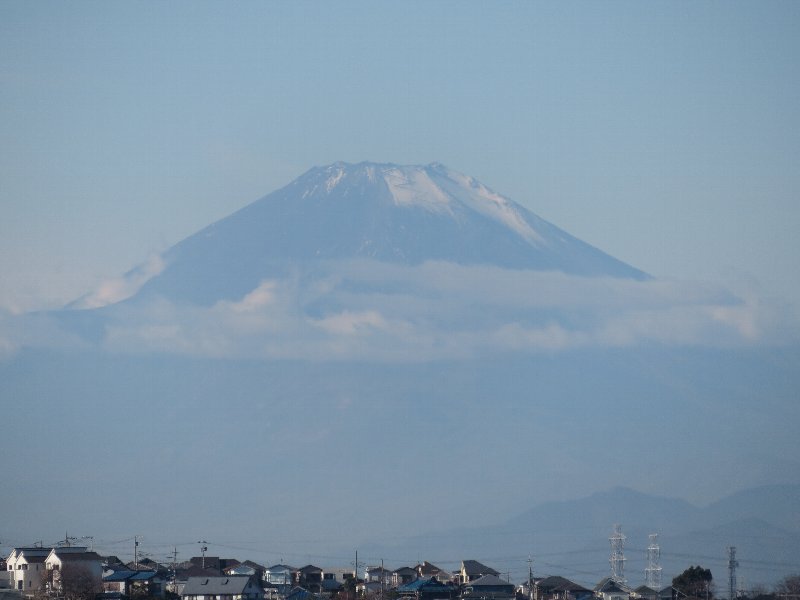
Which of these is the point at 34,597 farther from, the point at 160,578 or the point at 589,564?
the point at 589,564

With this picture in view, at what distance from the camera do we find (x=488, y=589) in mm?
79562

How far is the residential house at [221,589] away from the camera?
71.1m

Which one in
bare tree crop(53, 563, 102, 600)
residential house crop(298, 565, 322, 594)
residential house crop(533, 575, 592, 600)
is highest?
bare tree crop(53, 563, 102, 600)

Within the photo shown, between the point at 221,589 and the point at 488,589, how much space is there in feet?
52.9

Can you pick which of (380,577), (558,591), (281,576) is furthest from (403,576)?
(558,591)

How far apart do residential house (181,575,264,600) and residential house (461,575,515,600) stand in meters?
11.6

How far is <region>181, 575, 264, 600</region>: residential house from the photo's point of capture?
7106 centimetres

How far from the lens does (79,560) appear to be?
7025cm

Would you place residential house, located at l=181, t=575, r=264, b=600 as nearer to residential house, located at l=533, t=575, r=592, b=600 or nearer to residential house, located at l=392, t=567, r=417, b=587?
residential house, located at l=392, t=567, r=417, b=587

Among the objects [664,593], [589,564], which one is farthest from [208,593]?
[589,564]

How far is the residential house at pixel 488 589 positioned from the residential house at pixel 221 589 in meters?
11.6

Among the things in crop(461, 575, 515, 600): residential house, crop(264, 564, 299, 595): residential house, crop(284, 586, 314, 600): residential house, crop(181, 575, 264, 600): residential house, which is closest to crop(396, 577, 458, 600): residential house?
crop(461, 575, 515, 600): residential house

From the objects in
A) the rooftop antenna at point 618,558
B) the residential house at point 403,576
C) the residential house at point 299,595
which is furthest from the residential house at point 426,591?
the rooftop antenna at point 618,558

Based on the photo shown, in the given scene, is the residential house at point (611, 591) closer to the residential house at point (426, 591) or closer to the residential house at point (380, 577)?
the residential house at point (426, 591)
